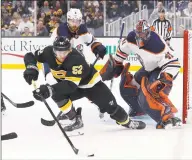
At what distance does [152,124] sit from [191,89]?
1.50 ft

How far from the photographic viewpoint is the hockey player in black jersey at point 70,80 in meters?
3.44

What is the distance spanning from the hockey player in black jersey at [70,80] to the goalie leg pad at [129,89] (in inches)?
17.4

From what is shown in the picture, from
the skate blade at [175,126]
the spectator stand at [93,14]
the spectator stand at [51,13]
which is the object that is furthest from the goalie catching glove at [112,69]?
the spectator stand at [51,13]

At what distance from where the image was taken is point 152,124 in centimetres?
405

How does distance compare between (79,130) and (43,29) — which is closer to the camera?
(79,130)

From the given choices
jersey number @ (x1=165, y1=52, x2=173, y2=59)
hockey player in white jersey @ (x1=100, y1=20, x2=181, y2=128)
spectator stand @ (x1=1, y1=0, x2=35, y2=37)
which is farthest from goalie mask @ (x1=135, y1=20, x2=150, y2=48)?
spectator stand @ (x1=1, y1=0, x2=35, y2=37)

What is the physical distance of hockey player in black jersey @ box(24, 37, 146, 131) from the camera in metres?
3.44

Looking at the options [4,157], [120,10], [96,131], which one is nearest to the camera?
[4,157]

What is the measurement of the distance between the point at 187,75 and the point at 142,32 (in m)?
0.54

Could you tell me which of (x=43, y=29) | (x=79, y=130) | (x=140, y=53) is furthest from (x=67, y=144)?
(x=43, y=29)

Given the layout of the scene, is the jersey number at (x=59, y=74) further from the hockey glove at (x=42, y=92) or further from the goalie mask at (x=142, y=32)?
the goalie mask at (x=142, y=32)

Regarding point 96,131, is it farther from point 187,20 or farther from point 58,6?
point 58,6

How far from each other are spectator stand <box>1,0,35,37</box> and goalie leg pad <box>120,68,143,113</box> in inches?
154

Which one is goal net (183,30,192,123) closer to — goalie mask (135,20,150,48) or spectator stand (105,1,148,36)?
goalie mask (135,20,150,48)
